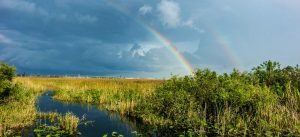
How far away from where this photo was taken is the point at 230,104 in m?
23.5

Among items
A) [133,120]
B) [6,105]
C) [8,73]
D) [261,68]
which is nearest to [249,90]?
[261,68]

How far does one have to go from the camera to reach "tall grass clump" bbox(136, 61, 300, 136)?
20.1 meters

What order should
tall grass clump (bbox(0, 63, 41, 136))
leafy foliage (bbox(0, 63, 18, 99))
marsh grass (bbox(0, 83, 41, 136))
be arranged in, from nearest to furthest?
1. marsh grass (bbox(0, 83, 41, 136))
2. tall grass clump (bbox(0, 63, 41, 136))
3. leafy foliage (bbox(0, 63, 18, 99))

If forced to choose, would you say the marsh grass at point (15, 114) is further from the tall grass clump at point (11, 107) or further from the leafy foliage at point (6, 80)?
the leafy foliage at point (6, 80)

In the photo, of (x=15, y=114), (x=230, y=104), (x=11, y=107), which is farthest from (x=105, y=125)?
(x=230, y=104)

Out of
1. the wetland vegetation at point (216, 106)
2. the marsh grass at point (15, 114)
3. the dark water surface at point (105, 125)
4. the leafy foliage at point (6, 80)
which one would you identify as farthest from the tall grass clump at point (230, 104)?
the leafy foliage at point (6, 80)

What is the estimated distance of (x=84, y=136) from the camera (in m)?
21.9

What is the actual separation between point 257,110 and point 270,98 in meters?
1.01

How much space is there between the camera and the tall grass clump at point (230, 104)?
20.1 m

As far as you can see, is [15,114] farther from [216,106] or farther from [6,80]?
[216,106]

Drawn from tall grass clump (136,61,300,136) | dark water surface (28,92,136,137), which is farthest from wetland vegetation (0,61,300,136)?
dark water surface (28,92,136,137)

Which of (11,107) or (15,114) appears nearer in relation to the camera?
(15,114)

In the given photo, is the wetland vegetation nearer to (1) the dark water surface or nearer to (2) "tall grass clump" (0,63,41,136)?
(2) "tall grass clump" (0,63,41,136)

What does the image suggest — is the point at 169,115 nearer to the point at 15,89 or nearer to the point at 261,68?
the point at 261,68
